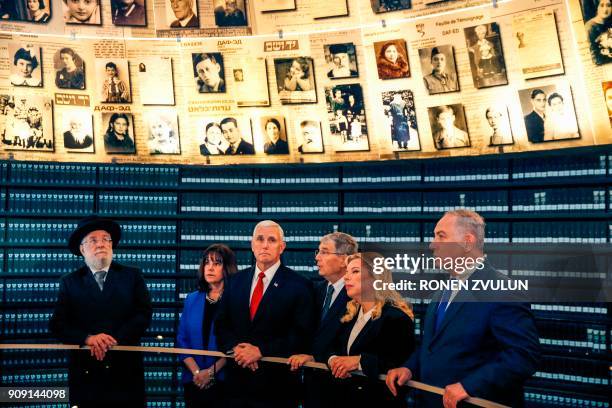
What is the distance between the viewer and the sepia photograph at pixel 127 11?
8234 millimetres

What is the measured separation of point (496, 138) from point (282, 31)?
7.21ft

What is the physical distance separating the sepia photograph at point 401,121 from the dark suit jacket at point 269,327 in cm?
306

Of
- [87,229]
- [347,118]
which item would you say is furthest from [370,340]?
[347,118]

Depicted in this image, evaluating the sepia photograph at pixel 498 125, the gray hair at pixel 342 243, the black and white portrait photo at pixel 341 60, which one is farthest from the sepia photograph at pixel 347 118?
the gray hair at pixel 342 243

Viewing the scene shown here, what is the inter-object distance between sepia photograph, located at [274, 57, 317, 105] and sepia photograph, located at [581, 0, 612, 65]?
2492mm

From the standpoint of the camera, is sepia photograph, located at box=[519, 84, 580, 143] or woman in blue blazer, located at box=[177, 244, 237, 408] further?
sepia photograph, located at box=[519, 84, 580, 143]

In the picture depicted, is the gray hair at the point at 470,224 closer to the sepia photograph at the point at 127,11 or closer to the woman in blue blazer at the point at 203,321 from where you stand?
the woman in blue blazer at the point at 203,321

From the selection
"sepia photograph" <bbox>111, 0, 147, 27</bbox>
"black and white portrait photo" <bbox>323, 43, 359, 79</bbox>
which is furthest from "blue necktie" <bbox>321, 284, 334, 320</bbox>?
"sepia photograph" <bbox>111, 0, 147, 27</bbox>

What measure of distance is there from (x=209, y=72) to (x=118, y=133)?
3.36 ft

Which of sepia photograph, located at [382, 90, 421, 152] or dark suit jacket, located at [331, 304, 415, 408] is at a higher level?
sepia photograph, located at [382, 90, 421, 152]

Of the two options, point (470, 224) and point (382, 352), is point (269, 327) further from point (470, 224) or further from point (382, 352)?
point (470, 224)

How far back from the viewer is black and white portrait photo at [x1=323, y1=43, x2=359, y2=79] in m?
8.08

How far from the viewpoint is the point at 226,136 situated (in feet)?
27.3

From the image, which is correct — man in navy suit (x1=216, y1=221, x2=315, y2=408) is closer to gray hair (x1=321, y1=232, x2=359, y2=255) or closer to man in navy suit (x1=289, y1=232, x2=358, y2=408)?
man in navy suit (x1=289, y1=232, x2=358, y2=408)
